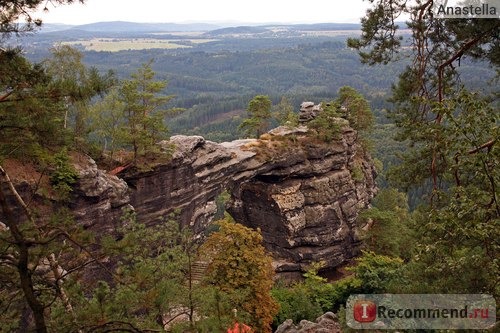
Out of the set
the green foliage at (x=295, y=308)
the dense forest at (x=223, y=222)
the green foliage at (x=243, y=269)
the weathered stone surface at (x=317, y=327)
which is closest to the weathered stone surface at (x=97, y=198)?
the dense forest at (x=223, y=222)

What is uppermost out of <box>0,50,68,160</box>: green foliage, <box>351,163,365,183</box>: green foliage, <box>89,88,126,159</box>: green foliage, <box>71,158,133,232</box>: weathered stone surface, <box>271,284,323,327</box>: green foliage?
<box>0,50,68,160</box>: green foliage

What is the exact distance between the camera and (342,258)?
3978 centimetres

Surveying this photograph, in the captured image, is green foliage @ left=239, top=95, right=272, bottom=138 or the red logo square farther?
green foliage @ left=239, top=95, right=272, bottom=138

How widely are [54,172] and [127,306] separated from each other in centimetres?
1461

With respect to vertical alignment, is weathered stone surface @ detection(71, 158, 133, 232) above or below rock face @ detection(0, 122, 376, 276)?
above

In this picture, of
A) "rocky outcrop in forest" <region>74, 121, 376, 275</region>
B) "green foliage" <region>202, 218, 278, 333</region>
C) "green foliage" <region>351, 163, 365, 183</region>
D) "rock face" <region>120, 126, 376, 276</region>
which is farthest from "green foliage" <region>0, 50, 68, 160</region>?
"green foliage" <region>351, 163, 365, 183</region>

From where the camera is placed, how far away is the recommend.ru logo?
7.40 m

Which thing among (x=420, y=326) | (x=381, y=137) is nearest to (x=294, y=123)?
(x=420, y=326)

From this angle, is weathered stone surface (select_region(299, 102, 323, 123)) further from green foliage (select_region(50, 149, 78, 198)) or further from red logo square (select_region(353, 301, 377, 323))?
red logo square (select_region(353, 301, 377, 323))

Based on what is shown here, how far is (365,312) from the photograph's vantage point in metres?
12.1

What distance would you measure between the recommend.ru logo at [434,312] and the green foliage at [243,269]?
1105cm

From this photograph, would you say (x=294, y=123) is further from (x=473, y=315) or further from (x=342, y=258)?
(x=473, y=315)

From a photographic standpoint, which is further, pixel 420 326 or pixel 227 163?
pixel 227 163

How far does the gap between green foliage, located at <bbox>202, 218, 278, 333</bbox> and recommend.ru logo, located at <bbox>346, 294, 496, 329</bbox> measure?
1105 cm
